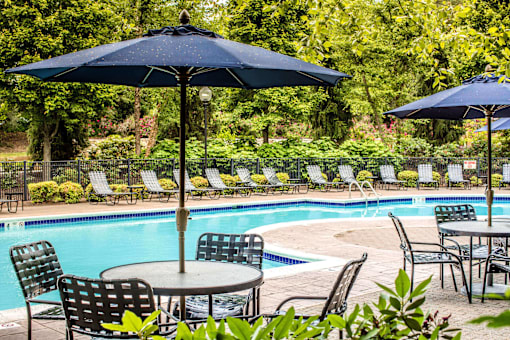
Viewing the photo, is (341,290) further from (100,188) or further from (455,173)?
(455,173)

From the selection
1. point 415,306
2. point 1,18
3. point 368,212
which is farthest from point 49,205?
point 415,306

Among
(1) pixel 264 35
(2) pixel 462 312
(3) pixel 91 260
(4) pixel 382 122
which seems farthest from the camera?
(4) pixel 382 122

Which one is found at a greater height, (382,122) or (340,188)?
(382,122)

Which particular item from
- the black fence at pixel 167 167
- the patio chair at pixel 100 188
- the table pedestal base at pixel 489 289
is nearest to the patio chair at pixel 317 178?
the black fence at pixel 167 167

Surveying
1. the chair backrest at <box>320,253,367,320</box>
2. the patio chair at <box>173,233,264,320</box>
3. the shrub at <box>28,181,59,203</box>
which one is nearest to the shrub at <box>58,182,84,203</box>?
the shrub at <box>28,181,59,203</box>

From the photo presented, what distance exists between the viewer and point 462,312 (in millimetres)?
5207

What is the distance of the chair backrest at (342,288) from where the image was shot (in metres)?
3.19

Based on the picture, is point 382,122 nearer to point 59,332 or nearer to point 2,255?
point 2,255

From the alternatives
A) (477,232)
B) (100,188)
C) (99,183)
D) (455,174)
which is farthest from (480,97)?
(455,174)

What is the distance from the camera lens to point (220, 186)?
18.4 m

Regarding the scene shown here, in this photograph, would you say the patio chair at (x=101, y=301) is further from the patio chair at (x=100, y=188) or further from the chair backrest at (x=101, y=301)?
the patio chair at (x=100, y=188)

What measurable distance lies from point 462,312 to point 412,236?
5.28 meters

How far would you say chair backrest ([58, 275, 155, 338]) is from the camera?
2.90 meters

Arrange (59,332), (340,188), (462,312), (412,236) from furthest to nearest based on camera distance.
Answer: (340,188)
(412,236)
(462,312)
(59,332)
